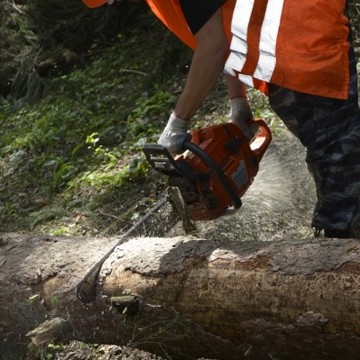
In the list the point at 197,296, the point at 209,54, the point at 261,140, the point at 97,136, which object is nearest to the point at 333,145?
the point at 261,140

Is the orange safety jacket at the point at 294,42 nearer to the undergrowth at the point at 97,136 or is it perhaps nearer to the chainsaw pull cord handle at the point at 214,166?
the chainsaw pull cord handle at the point at 214,166

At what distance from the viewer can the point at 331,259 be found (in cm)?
233

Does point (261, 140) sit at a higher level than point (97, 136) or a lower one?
higher

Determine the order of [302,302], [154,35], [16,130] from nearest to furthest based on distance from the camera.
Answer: [302,302] → [16,130] → [154,35]

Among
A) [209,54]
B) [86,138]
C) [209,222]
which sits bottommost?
[86,138]

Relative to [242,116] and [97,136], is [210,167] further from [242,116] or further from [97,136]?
[97,136]

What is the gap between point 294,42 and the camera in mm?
2840

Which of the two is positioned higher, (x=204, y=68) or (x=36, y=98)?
(x=204, y=68)

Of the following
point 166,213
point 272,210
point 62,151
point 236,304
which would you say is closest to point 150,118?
point 62,151

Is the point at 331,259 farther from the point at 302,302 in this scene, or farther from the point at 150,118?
the point at 150,118

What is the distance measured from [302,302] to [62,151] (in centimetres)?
466

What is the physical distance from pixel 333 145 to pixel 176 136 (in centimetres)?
74

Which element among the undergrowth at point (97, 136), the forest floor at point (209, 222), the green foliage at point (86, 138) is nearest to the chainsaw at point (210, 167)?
the forest floor at point (209, 222)

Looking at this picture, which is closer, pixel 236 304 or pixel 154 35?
pixel 236 304
